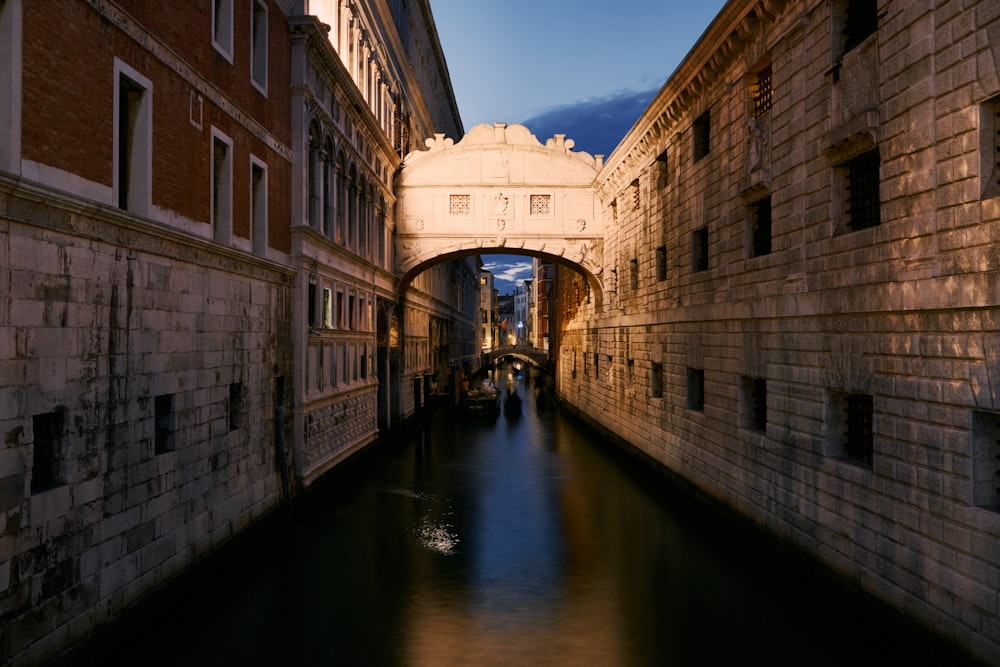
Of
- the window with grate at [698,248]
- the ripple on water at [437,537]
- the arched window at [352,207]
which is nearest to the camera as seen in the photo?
the ripple on water at [437,537]

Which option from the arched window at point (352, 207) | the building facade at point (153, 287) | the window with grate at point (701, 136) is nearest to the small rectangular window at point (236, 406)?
the building facade at point (153, 287)

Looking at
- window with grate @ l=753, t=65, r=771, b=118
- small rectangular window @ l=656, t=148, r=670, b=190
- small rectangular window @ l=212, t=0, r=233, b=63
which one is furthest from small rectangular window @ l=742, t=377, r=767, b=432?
small rectangular window @ l=212, t=0, r=233, b=63

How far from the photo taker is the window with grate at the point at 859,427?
9.31m

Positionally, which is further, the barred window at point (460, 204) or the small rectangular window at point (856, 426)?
the barred window at point (460, 204)

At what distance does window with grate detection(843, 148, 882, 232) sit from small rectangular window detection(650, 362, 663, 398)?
9968 millimetres

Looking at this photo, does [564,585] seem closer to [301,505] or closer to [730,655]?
[730,655]

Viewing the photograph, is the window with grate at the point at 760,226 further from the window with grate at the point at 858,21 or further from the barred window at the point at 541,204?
the barred window at the point at 541,204

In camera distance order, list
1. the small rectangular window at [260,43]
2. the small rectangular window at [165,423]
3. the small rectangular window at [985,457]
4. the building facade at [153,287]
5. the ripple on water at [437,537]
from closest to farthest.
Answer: the building facade at [153,287] → the small rectangular window at [985,457] → the small rectangular window at [165,423] → the ripple on water at [437,537] → the small rectangular window at [260,43]

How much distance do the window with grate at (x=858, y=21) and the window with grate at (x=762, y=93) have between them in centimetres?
265

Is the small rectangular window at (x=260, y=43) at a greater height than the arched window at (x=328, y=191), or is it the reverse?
the small rectangular window at (x=260, y=43)

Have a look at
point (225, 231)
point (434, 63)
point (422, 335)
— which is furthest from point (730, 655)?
point (434, 63)

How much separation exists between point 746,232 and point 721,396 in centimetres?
322

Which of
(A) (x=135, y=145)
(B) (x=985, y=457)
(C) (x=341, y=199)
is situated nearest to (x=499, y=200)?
(C) (x=341, y=199)

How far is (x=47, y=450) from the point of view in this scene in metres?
7.29
